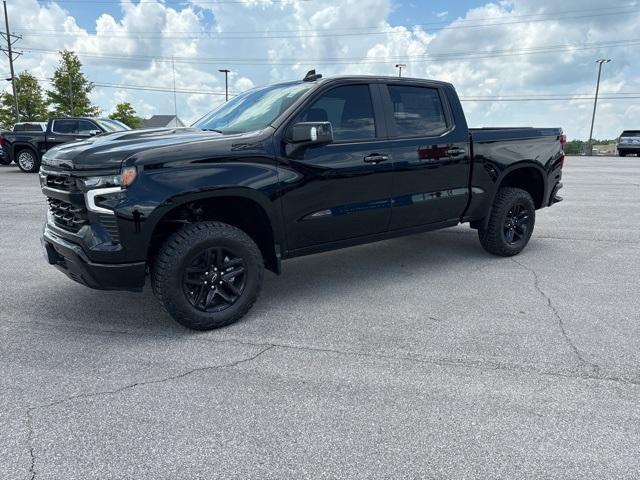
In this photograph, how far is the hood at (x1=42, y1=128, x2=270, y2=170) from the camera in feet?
10.5

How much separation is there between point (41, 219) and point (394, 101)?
6.43m

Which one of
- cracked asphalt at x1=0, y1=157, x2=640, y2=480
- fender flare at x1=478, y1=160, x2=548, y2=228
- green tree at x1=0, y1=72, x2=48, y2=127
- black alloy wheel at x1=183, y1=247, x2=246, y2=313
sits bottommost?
cracked asphalt at x1=0, y1=157, x2=640, y2=480

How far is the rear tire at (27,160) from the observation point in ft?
54.5

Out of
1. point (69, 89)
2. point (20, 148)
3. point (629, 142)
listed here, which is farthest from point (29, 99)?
point (629, 142)

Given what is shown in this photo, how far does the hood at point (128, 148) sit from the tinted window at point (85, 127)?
1330 cm

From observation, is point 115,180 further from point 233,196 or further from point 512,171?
point 512,171

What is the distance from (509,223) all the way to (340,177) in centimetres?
265

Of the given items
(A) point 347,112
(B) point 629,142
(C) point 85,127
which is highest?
(C) point 85,127

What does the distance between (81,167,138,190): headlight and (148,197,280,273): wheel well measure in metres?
0.40

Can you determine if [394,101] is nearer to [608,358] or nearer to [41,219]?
[608,358]

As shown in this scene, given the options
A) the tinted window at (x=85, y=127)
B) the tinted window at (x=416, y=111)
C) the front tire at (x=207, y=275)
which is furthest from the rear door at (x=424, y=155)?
the tinted window at (x=85, y=127)

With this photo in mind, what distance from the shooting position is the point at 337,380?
2.95 meters

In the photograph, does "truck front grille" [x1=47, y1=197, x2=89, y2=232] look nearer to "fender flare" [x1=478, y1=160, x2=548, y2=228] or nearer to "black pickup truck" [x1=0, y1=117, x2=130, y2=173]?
"fender flare" [x1=478, y1=160, x2=548, y2=228]

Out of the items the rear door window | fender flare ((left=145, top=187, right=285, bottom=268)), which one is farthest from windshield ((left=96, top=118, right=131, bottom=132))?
fender flare ((left=145, top=187, right=285, bottom=268))
